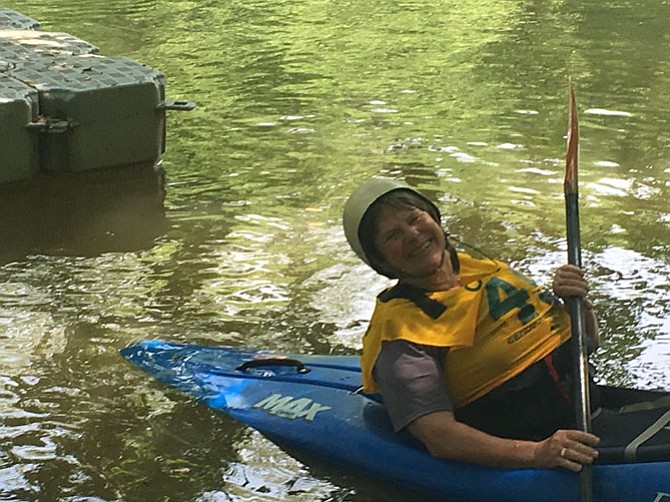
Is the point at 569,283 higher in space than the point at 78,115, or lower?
higher

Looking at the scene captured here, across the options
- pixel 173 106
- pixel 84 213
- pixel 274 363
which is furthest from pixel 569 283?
pixel 173 106

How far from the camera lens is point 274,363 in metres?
3.54

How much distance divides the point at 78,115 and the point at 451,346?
351cm

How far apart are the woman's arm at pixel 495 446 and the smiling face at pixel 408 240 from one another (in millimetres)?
363

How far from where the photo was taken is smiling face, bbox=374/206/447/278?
104 inches

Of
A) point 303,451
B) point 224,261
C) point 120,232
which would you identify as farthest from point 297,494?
point 120,232

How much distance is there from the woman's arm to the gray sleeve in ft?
0.10

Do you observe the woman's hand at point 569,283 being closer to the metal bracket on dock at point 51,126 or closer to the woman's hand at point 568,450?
the woman's hand at point 568,450

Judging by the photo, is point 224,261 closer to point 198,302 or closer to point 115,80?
point 198,302

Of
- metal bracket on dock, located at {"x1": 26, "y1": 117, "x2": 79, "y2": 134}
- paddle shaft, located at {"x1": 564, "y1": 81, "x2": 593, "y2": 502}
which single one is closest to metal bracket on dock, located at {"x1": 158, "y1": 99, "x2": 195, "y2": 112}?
metal bracket on dock, located at {"x1": 26, "y1": 117, "x2": 79, "y2": 134}

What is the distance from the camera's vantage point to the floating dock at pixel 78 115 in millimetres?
5488

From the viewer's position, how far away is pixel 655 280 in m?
4.35

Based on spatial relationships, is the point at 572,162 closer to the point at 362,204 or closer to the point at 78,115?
the point at 362,204

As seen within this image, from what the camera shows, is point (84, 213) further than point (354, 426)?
Yes
